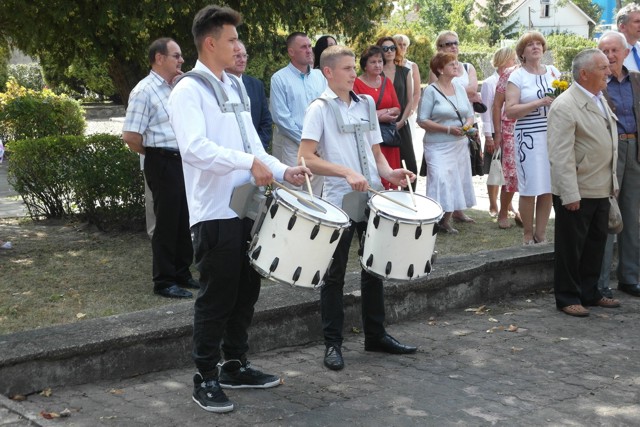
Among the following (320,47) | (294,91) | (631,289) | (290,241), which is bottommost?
(631,289)

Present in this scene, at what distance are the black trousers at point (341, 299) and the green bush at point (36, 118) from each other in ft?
42.0

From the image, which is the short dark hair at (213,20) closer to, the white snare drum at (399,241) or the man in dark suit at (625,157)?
the white snare drum at (399,241)

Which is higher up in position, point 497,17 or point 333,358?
point 497,17

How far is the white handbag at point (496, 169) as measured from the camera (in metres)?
10.2

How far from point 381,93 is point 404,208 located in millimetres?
3252

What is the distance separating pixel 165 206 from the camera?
758 cm

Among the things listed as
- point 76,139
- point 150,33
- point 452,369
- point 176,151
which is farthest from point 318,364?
point 76,139

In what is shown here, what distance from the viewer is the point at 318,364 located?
20.2 feet

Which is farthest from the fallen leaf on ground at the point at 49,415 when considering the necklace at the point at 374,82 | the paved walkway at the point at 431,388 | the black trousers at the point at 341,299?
the necklace at the point at 374,82

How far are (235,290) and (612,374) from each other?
7.74 feet

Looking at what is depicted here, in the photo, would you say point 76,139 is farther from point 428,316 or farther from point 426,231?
point 426,231

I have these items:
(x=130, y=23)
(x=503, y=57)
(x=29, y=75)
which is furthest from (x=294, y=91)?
(x=29, y=75)

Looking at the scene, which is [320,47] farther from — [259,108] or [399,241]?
[399,241]

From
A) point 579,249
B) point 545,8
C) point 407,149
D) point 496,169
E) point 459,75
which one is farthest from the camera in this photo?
point 545,8
